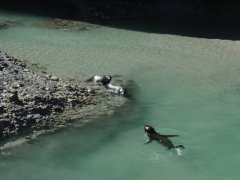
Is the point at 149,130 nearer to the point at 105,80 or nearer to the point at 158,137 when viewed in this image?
the point at 158,137

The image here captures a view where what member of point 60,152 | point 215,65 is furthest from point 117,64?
point 60,152

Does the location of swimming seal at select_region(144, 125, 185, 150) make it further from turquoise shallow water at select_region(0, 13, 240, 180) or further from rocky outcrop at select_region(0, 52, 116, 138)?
rocky outcrop at select_region(0, 52, 116, 138)

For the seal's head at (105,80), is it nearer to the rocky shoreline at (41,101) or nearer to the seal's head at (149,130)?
the rocky shoreline at (41,101)

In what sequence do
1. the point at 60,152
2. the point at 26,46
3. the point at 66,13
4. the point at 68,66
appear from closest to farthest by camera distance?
the point at 60,152
the point at 68,66
the point at 26,46
the point at 66,13

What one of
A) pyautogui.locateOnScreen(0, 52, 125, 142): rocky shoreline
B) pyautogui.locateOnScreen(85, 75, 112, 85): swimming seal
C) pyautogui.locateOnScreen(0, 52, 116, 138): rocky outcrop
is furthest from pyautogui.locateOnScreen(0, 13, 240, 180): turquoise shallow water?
pyautogui.locateOnScreen(85, 75, 112, 85): swimming seal

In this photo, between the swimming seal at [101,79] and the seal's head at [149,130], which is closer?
the seal's head at [149,130]

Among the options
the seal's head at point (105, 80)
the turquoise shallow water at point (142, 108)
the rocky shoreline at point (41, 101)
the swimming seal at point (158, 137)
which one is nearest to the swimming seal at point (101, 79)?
the seal's head at point (105, 80)

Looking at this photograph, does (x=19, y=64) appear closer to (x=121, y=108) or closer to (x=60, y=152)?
(x=121, y=108)
